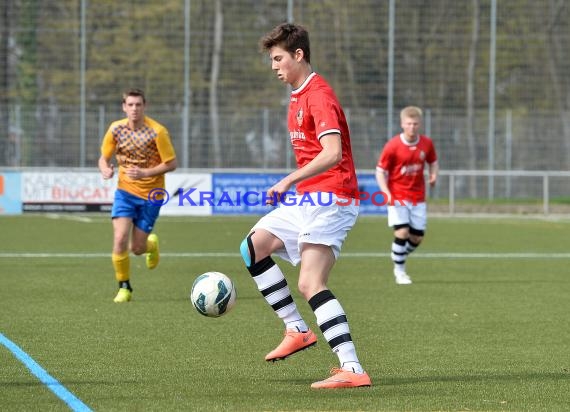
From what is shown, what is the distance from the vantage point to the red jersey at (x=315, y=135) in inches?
287

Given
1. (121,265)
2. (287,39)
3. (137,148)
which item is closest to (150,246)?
(121,265)

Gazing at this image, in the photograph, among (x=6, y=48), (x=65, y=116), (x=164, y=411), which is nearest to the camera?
(x=164, y=411)

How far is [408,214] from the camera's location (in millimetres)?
14867

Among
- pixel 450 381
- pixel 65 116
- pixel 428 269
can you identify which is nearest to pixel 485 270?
pixel 428 269

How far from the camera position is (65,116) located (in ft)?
106

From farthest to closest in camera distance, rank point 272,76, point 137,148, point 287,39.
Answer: point 272,76
point 137,148
point 287,39

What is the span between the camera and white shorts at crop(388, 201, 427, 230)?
1478cm

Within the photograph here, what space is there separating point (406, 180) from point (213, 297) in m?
6.90

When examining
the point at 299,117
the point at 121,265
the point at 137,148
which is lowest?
the point at 121,265

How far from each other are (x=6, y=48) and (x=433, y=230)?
14529 millimetres

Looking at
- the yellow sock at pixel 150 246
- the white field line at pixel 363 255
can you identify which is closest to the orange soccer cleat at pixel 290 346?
the yellow sock at pixel 150 246

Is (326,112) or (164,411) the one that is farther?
(326,112)

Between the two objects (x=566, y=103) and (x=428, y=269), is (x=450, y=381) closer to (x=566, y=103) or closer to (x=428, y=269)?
(x=428, y=269)

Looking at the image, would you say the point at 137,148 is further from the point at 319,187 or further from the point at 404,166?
the point at 319,187
